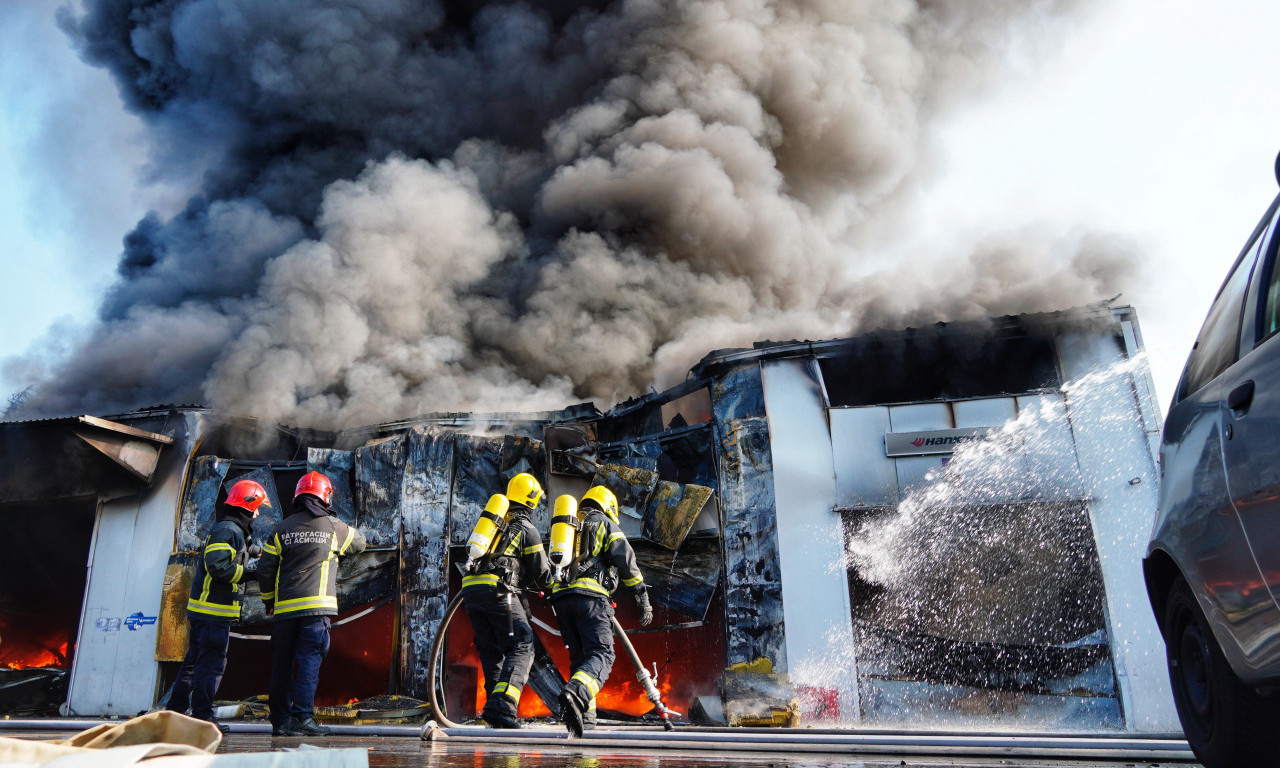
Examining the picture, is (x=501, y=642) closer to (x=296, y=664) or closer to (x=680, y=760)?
(x=296, y=664)

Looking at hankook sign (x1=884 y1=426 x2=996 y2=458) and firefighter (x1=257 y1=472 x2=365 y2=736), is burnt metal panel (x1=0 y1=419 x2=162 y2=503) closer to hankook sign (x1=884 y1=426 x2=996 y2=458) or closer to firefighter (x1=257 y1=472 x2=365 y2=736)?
firefighter (x1=257 y1=472 x2=365 y2=736)

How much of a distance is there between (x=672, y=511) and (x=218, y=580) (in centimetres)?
477

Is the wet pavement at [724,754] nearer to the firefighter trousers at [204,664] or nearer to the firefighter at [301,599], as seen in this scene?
the firefighter at [301,599]

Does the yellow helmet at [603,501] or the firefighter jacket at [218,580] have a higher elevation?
the yellow helmet at [603,501]

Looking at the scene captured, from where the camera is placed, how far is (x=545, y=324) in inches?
584

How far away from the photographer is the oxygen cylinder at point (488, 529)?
5.59m

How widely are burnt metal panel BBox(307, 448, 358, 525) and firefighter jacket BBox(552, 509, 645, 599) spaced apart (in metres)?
5.06

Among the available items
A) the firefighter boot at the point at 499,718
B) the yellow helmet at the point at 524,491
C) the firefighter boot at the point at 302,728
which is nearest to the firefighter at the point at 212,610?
the firefighter boot at the point at 302,728

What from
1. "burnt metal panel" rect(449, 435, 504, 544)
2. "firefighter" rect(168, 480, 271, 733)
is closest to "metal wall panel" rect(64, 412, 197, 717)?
"burnt metal panel" rect(449, 435, 504, 544)

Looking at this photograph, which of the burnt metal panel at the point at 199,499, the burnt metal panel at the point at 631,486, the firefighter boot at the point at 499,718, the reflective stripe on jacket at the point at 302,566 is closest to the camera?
the reflective stripe on jacket at the point at 302,566

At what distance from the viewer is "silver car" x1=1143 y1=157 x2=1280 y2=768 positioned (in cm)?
167

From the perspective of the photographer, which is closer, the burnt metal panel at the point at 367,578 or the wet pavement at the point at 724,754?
the wet pavement at the point at 724,754

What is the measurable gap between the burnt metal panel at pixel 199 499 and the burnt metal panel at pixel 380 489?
6.07ft

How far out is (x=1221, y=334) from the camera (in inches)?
89.3
